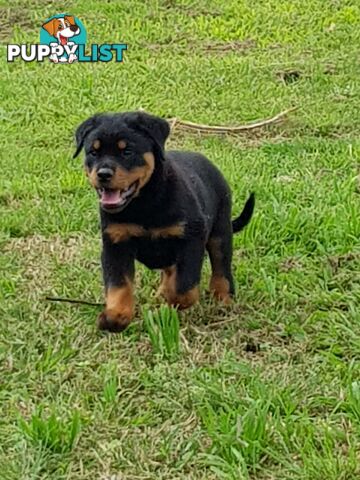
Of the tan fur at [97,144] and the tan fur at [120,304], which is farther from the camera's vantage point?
the tan fur at [120,304]

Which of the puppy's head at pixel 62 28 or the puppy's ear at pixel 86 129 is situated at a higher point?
the puppy's ear at pixel 86 129

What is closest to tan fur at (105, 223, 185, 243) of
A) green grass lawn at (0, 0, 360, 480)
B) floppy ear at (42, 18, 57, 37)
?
green grass lawn at (0, 0, 360, 480)

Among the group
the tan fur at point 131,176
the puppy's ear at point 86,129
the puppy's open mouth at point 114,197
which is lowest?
the puppy's open mouth at point 114,197

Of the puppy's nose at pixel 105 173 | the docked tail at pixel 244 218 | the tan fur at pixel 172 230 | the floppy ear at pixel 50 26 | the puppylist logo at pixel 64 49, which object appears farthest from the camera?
the floppy ear at pixel 50 26

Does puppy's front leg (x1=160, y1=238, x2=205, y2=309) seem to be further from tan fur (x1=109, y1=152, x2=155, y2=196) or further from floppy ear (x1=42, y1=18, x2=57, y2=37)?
floppy ear (x1=42, y1=18, x2=57, y2=37)

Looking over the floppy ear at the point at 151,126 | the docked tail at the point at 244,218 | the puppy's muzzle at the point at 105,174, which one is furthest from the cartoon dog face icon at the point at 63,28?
the puppy's muzzle at the point at 105,174

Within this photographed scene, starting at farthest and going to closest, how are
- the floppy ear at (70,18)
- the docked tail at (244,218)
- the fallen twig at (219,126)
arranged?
the floppy ear at (70,18) < the fallen twig at (219,126) < the docked tail at (244,218)

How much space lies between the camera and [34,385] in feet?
A: 12.4

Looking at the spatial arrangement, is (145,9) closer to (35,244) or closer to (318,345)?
(35,244)

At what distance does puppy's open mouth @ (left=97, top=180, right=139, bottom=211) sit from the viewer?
3908 millimetres

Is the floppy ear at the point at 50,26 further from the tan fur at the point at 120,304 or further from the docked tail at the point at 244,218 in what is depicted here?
the tan fur at the point at 120,304

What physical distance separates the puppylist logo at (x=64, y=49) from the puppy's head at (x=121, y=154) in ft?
18.0

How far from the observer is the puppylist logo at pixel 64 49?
948cm

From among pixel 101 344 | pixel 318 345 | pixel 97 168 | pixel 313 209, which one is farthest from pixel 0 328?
pixel 313 209
